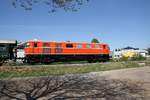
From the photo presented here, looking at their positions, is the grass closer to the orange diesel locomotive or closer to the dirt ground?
the dirt ground

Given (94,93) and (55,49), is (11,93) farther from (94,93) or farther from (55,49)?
(55,49)

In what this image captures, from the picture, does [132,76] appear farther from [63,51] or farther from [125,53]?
[125,53]

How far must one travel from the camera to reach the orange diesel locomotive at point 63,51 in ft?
89.8

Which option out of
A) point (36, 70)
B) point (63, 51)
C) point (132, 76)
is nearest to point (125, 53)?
point (63, 51)

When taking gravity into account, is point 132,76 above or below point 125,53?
below

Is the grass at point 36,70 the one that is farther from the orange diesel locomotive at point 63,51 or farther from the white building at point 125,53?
the white building at point 125,53

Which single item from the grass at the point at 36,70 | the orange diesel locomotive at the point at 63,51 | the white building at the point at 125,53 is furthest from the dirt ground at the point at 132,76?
the white building at the point at 125,53

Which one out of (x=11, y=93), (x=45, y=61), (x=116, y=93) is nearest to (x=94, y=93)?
(x=116, y=93)

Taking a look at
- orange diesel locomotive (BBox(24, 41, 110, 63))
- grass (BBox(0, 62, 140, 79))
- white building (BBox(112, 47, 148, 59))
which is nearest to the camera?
grass (BBox(0, 62, 140, 79))

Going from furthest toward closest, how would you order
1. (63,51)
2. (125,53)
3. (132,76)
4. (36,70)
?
(125,53) < (63,51) < (36,70) < (132,76)

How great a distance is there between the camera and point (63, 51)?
2980cm

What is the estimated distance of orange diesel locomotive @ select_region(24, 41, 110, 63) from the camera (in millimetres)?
27383

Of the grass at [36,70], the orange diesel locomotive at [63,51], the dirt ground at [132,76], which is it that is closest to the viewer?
the dirt ground at [132,76]

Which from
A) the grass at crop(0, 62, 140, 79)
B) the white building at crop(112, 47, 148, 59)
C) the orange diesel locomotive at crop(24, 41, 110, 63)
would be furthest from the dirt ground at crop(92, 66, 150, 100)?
the white building at crop(112, 47, 148, 59)
